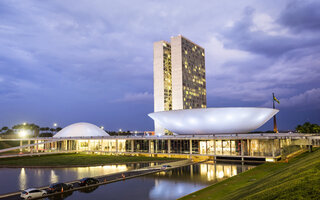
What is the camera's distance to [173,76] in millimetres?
108438

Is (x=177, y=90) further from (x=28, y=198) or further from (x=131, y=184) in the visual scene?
(x=28, y=198)

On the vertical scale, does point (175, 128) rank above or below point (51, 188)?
above

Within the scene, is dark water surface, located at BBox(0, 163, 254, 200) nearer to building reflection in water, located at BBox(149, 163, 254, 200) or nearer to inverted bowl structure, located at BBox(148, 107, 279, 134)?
building reflection in water, located at BBox(149, 163, 254, 200)

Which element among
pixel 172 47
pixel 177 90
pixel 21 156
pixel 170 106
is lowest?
pixel 21 156

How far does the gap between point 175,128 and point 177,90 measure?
58378 millimetres

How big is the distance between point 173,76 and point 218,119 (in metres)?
67.4

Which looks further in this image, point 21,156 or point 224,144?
point 21,156

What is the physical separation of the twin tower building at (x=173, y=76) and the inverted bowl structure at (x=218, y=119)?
187 feet

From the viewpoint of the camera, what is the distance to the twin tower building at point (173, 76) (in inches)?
4193

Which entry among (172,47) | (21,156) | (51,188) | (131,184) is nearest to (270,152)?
(131,184)

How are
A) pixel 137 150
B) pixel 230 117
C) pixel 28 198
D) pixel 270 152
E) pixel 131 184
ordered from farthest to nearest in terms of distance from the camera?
pixel 137 150 → pixel 230 117 → pixel 270 152 → pixel 131 184 → pixel 28 198

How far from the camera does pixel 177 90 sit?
107 meters

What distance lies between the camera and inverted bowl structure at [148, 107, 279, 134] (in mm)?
42312

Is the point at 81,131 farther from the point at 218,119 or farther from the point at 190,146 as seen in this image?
the point at 218,119
